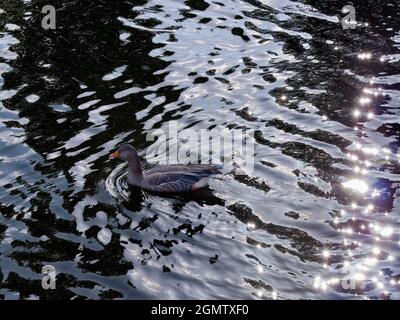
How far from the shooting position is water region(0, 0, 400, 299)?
41.9ft

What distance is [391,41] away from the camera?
76.2 feet

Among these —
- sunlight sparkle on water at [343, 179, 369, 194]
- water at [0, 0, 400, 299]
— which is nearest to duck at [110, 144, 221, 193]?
water at [0, 0, 400, 299]

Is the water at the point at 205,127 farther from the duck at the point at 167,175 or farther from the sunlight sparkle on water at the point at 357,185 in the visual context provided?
the duck at the point at 167,175

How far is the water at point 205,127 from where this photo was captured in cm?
1278

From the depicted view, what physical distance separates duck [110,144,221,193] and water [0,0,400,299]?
1.04 ft

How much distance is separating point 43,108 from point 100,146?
2.80 m

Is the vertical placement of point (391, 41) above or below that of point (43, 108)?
above

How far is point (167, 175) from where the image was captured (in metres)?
15.9

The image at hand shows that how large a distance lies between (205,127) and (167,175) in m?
2.99

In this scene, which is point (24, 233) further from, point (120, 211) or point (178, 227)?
point (178, 227)

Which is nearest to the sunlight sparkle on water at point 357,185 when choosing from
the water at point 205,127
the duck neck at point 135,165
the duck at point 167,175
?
the water at point 205,127

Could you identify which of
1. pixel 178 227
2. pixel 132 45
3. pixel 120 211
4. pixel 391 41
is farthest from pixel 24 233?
pixel 391 41

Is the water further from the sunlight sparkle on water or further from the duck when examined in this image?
the duck

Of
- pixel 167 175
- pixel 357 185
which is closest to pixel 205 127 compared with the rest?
pixel 167 175
